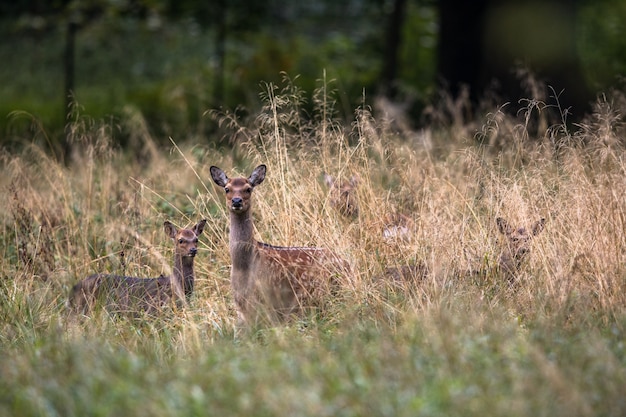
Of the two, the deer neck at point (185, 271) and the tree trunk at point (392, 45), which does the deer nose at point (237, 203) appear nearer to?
the deer neck at point (185, 271)

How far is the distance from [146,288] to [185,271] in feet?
1.28

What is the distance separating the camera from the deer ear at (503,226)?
7566mm

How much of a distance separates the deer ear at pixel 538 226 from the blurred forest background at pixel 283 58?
3314mm

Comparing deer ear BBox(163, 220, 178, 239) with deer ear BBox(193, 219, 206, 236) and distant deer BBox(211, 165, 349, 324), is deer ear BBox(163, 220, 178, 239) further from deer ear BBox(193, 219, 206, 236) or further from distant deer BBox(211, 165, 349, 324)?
distant deer BBox(211, 165, 349, 324)

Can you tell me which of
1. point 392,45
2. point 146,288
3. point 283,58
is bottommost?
point 283,58

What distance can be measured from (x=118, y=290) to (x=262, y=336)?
1450 mm

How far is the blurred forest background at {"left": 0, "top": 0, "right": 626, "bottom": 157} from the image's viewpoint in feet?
49.6

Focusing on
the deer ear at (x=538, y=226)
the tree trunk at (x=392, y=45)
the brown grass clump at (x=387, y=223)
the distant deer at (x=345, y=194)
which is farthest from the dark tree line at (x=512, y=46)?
the deer ear at (x=538, y=226)

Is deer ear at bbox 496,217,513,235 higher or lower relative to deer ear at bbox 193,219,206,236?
higher

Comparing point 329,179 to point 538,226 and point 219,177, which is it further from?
point 538,226

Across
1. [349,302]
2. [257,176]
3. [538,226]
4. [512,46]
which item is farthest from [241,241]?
[512,46]

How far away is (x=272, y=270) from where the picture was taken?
7.42 metres

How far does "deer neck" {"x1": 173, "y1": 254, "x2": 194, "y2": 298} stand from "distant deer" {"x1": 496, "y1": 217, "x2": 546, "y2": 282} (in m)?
2.21

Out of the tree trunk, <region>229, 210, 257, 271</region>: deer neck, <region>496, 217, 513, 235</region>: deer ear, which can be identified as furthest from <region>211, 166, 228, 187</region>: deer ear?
the tree trunk
